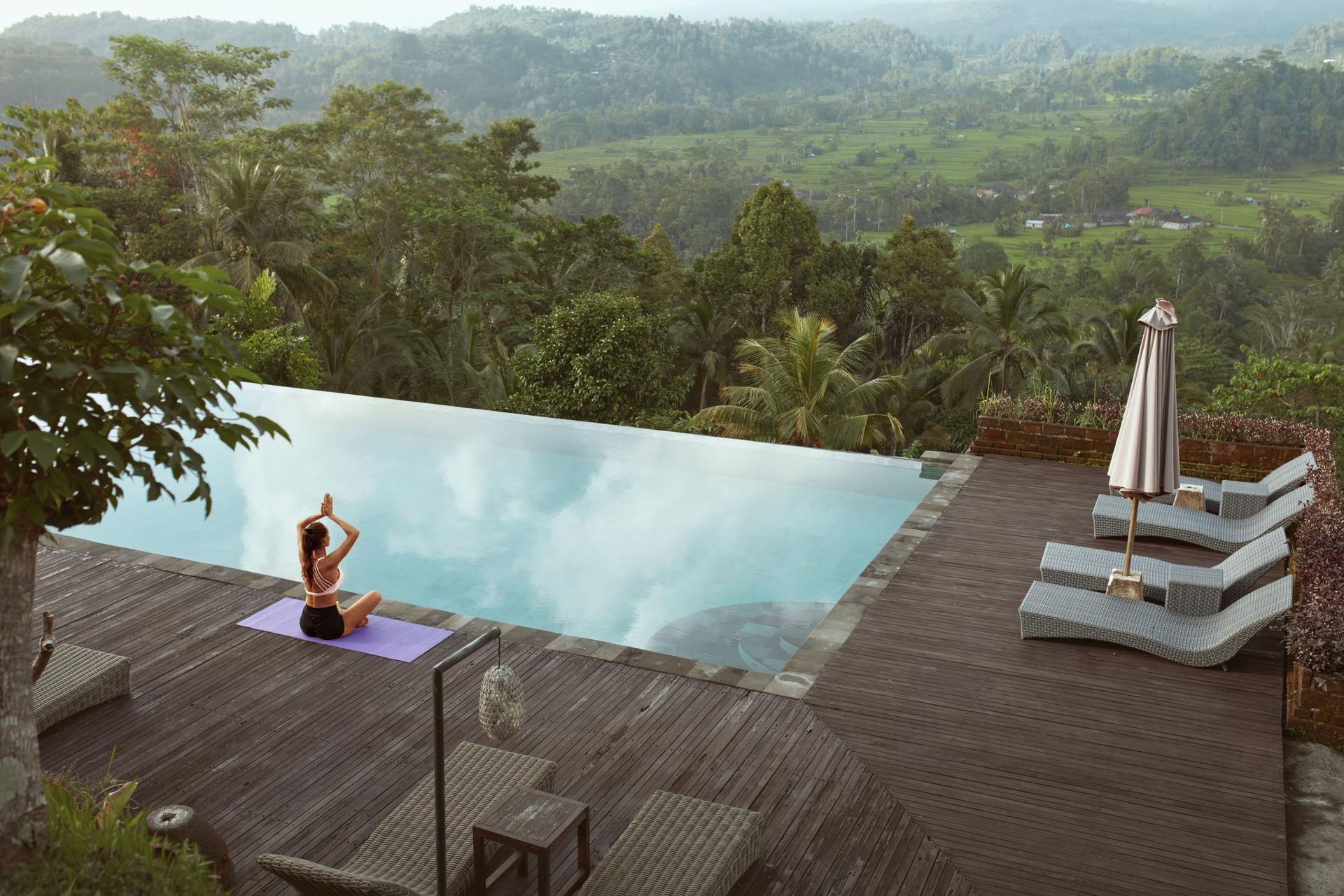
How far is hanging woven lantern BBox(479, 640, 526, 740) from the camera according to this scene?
3.53 meters

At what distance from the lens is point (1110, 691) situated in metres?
5.14

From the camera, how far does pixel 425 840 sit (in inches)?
149

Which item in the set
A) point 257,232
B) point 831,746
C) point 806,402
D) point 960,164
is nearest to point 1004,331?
point 806,402

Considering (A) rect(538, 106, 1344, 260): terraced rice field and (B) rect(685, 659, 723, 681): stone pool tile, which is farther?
(A) rect(538, 106, 1344, 260): terraced rice field

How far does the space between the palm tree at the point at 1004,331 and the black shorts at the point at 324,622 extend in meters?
19.9

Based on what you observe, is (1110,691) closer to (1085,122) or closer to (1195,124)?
(1195,124)

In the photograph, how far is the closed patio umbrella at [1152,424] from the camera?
5.75m

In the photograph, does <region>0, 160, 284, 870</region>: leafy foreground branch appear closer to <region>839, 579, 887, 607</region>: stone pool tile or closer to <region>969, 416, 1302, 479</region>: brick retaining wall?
<region>839, 579, 887, 607</region>: stone pool tile

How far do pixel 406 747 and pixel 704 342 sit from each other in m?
23.4

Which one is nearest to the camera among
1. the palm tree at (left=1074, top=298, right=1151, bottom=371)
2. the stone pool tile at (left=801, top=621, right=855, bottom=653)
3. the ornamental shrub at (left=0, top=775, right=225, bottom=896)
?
the ornamental shrub at (left=0, top=775, right=225, bottom=896)

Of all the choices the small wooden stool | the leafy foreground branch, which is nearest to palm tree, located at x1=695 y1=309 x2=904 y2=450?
the small wooden stool

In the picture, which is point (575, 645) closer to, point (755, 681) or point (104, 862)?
point (755, 681)

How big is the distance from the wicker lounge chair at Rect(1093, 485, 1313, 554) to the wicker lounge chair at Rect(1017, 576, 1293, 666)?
124cm

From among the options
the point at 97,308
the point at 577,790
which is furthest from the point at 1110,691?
the point at 97,308
